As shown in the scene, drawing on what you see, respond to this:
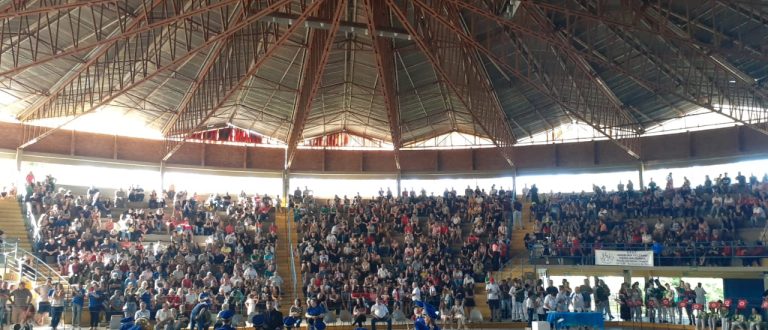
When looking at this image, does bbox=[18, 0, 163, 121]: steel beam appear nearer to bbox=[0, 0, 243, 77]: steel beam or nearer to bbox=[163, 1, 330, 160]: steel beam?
bbox=[0, 0, 243, 77]: steel beam

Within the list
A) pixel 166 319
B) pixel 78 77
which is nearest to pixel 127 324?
pixel 166 319

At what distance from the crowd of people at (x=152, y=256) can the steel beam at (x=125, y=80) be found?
2.88m

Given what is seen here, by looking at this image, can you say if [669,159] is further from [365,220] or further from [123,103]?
[123,103]

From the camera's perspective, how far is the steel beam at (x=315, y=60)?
29.4 metres

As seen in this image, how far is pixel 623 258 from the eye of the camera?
113 ft

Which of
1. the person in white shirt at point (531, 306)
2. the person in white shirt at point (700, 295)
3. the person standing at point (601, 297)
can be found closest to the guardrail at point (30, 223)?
the person in white shirt at point (531, 306)

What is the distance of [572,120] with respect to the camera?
47.7m

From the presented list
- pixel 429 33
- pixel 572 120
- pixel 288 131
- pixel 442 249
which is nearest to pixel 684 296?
pixel 442 249

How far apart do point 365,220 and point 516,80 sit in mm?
11573

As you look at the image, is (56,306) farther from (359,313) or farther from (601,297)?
(601,297)

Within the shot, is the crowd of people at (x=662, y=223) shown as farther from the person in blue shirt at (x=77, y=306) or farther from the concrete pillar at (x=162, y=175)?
the concrete pillar at (x=162, y=175)

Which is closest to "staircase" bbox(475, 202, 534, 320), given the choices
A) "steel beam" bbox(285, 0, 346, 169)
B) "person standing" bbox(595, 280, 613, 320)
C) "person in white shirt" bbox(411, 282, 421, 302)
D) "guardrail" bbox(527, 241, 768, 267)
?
"guardrail" bbox(527, 241, 768, 267)

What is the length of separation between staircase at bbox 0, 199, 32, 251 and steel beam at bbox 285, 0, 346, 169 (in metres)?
15.0

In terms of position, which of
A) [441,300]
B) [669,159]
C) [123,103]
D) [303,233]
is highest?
[123,103]
